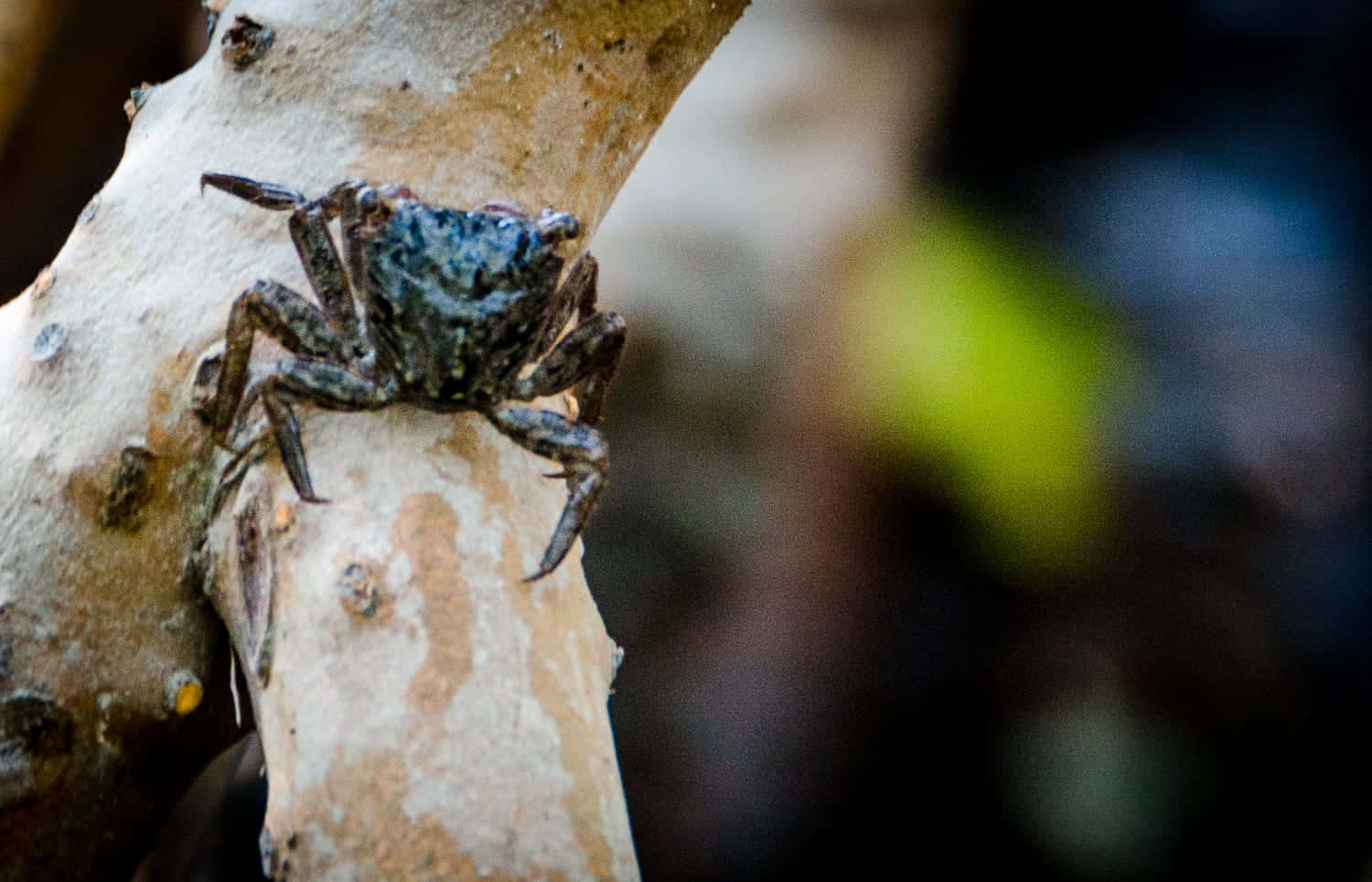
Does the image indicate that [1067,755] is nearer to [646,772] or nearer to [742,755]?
[742,755]

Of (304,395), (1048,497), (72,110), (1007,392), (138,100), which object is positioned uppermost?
(138,100)

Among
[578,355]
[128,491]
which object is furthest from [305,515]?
[578,355]

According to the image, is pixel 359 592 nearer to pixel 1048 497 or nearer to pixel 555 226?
pixel 555 226

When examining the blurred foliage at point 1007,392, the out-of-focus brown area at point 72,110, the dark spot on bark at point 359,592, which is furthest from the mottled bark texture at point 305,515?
the out-of-focus brown area at point 72,110

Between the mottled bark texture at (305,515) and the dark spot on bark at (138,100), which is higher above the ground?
the dark spot on bark at (138,100)

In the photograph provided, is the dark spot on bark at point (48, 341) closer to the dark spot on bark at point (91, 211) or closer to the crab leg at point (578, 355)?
the dark spot on bark at point (91, 211)

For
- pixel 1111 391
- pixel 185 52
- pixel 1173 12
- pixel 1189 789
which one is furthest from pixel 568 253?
pixel 185 52
